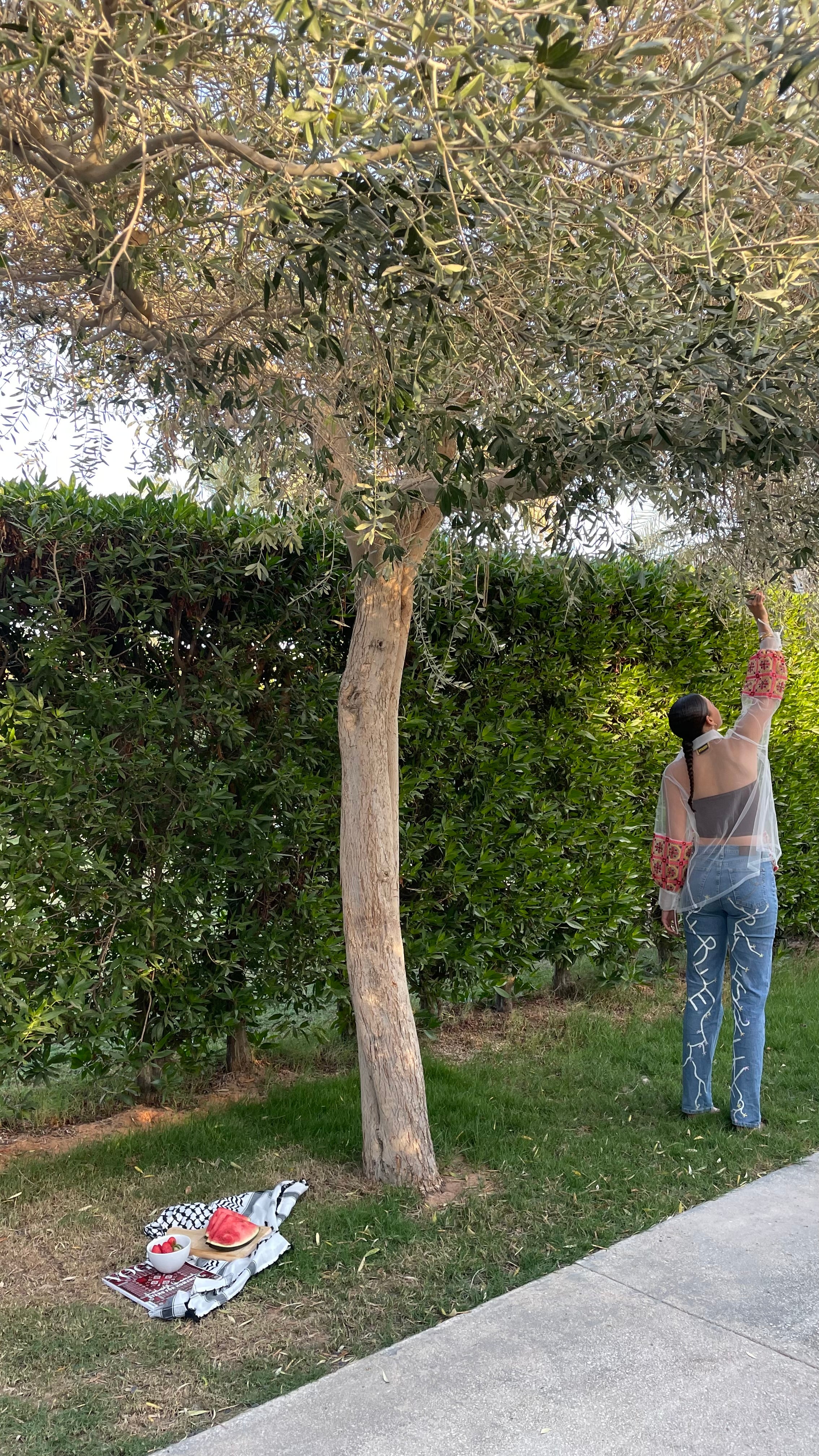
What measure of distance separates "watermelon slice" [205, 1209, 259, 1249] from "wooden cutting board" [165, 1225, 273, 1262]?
1cm

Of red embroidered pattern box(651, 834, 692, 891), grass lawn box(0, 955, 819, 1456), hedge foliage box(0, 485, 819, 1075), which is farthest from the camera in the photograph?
red embroidered pattern box(651, 834, 692, 891)

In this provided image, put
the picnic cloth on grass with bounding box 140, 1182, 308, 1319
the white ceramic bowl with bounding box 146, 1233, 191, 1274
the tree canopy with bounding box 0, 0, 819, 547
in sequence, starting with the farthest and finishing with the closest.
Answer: the white ceramic bowl with bounding box 146, 1233, 191, 1274, the picnic cloth on grass with bounding box 140, 1182, 308, 1319, the tree canopy with bounding box 0, 0, 819, 547

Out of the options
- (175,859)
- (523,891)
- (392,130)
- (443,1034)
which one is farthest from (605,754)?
(392,130)

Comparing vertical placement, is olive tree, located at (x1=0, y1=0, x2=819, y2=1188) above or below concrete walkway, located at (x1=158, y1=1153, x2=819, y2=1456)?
above

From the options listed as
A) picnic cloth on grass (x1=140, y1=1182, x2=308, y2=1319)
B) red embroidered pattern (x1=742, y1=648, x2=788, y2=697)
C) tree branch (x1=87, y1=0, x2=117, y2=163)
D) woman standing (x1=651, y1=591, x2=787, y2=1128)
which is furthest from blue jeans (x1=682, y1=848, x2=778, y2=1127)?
tree branch (x1=87, y1=0, x2=117, y2=163)

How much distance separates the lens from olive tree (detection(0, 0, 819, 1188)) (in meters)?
2.79

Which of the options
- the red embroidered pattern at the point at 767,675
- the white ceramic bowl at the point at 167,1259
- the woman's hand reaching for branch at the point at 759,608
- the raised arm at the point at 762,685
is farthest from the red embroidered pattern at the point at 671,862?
the white ceramic bowl at the point at 167,1259

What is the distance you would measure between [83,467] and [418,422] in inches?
80.5

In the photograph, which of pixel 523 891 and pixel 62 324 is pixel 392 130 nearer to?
pixel 62 324

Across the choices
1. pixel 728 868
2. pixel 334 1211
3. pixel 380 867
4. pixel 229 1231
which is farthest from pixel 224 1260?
pixel 728 868

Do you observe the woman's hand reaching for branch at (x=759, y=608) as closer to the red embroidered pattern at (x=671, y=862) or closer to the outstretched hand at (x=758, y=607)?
the outstretched hand at (x=758, y=607)

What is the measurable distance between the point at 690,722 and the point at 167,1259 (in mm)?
3196

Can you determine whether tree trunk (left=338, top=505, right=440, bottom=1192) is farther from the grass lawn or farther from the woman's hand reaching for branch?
the woman's hand reaching for branch

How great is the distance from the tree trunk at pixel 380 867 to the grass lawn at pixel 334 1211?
1.05 feet
